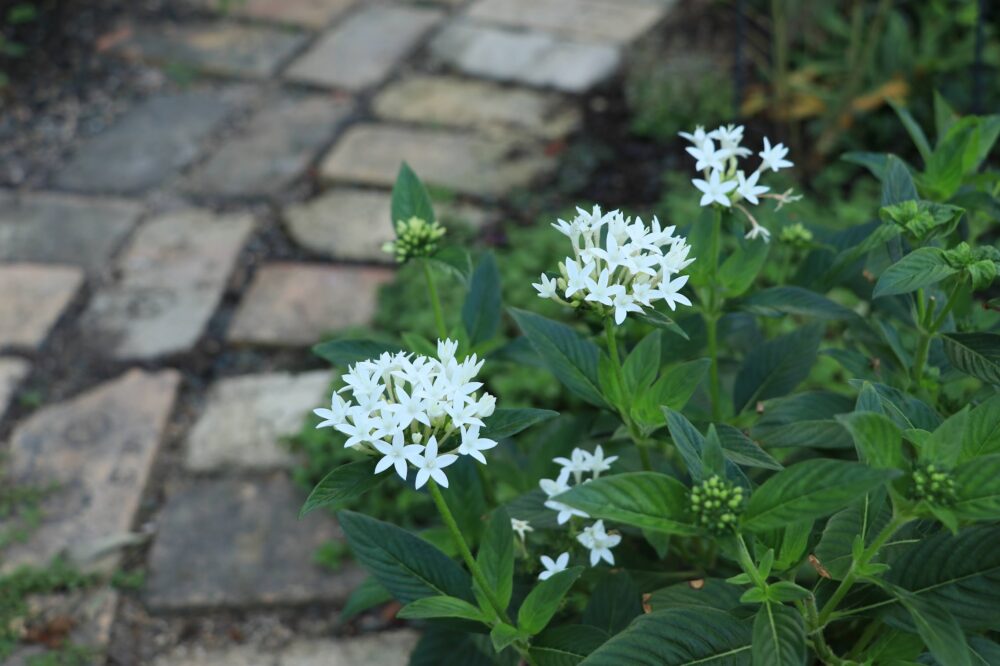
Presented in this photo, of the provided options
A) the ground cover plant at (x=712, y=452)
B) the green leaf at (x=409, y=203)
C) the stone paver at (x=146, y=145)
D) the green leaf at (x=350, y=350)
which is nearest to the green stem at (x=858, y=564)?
the ground cover plant at (x=712, y=452)

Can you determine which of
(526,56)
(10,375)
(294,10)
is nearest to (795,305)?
(10,375)

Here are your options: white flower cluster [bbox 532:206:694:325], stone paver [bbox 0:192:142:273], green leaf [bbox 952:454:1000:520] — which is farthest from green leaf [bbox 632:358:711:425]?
stone paver [bbox 0:192:142:273]

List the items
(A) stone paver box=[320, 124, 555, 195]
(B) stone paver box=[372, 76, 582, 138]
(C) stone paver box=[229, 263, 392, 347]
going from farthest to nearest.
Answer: (B) stone paver box=[372, 76, 582, 138] < (A) stone paver box=[320, 124, 555, 195] < (C) stone paver box=[229, 263, 392, 347]

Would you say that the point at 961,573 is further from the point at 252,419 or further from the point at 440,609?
the point at 252,419

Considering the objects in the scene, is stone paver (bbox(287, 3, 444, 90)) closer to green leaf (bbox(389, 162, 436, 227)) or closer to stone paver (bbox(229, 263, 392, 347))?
stone paver (bbox(229, 263, 392, 347))

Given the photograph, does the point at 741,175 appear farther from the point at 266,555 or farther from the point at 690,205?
the point at 690,205

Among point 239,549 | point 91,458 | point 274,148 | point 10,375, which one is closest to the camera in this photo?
point 239,549

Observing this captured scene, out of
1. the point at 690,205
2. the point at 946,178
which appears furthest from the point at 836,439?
the point at 690,205
